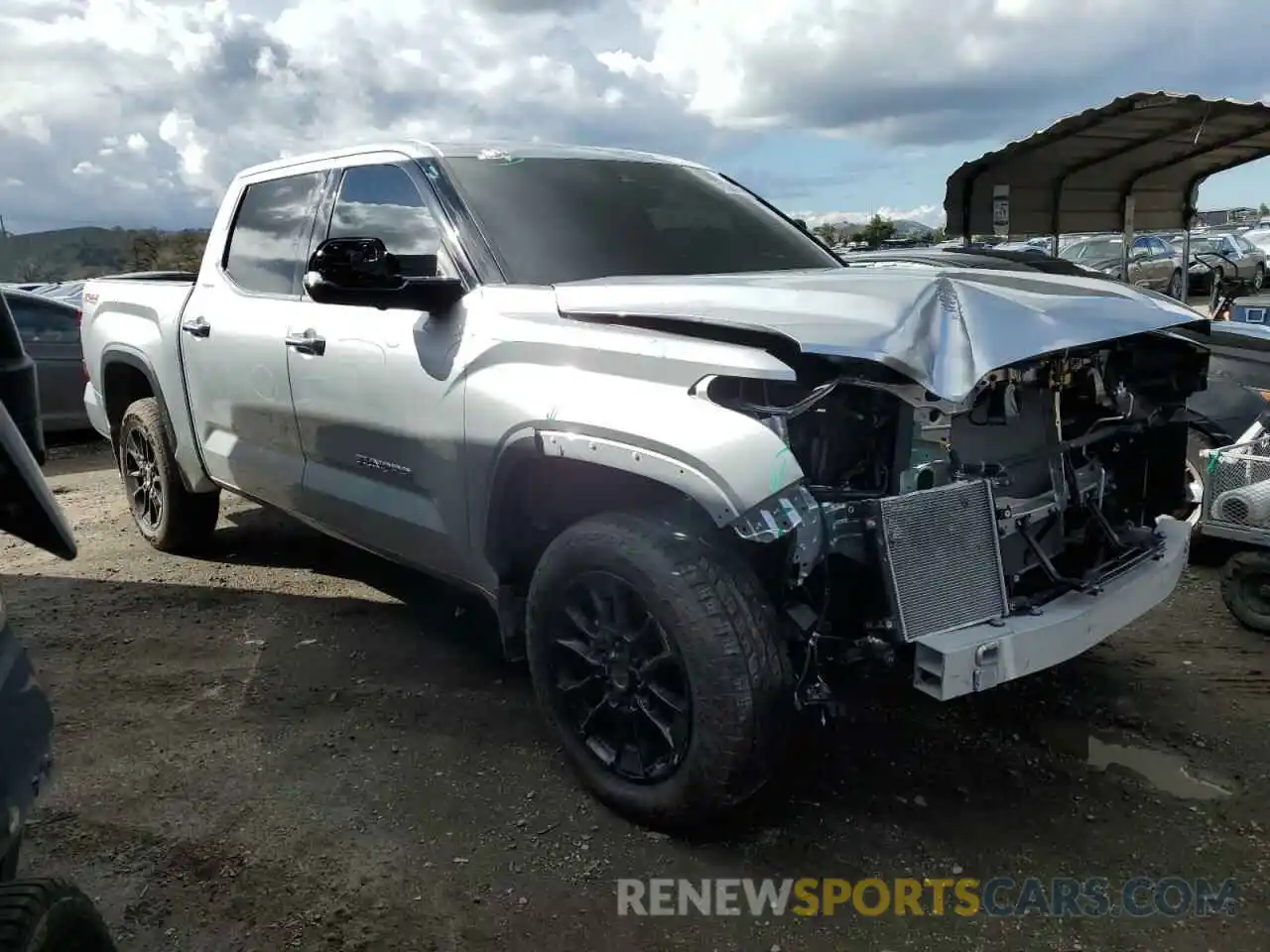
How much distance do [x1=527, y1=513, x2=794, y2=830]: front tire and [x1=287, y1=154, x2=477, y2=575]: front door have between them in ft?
1.88

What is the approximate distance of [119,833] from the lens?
9.61 ft

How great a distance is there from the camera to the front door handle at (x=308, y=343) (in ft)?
12.2

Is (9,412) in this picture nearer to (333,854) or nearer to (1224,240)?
(333,854)

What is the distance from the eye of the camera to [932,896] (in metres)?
2.61

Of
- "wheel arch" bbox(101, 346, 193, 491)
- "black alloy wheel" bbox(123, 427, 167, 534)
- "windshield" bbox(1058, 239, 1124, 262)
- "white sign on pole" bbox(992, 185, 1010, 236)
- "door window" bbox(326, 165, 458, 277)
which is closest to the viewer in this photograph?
"door window" bbox(326, 165, 458, 277)

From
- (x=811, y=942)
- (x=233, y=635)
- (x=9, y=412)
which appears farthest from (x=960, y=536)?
(x=233, y=635)

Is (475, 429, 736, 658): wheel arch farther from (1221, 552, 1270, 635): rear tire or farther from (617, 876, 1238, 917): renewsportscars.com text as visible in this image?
(1221, 552, 1270, 635): rear tire

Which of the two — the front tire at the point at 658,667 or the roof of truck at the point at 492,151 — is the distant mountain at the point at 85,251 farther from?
the front tire at the point at 658,667

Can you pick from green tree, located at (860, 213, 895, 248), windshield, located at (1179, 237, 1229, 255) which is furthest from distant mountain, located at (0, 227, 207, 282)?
windshield, located at (1179, 237, 1229, 255)

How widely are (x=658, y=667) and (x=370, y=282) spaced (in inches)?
57.1

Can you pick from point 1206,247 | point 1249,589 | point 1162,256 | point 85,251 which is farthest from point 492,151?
point 85,251

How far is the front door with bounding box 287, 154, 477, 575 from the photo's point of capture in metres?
3.26

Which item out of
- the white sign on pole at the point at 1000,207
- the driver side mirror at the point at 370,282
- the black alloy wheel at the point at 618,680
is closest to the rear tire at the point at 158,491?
the driver side mirror at the point at 370,282

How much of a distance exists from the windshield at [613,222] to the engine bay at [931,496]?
1008mm
